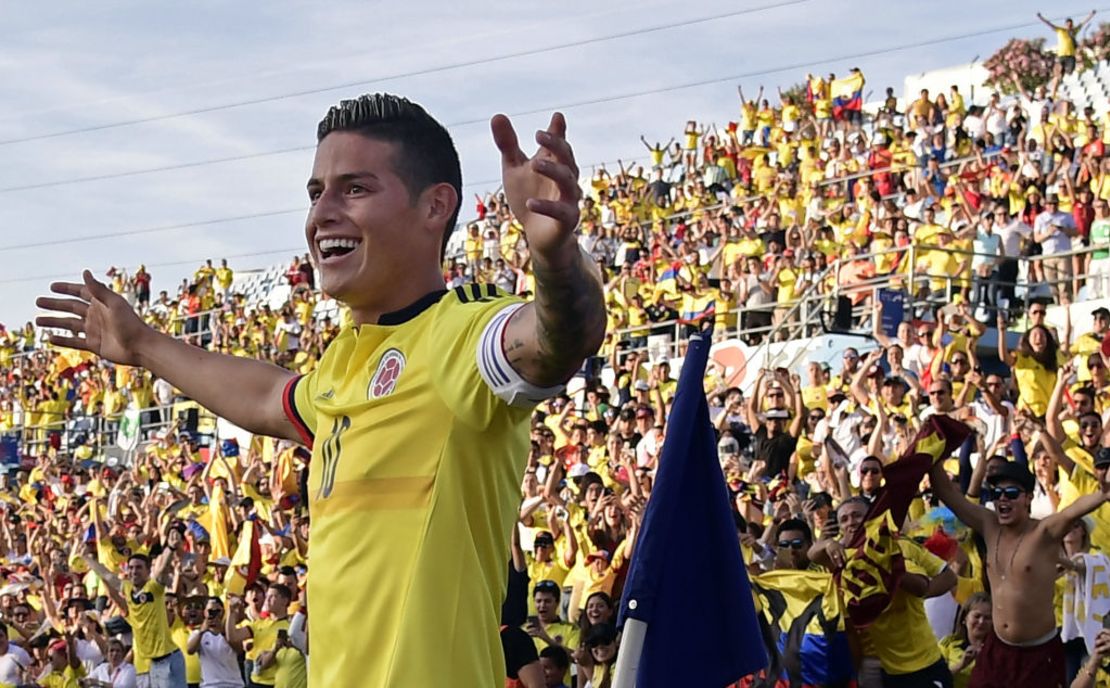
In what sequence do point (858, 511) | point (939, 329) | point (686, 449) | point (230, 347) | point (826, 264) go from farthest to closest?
point (230, 347) < point (826, 264) < point (939, 329) < point (858, 511) < point (686, 449)

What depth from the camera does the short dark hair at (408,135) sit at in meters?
3.17

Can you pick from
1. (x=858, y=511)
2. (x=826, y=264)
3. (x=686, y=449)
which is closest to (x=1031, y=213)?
(x=826, y=264)

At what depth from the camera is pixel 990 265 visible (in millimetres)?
16203

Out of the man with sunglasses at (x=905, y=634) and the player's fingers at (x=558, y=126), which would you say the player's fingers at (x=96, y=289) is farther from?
the man with sunglasses at (x=905, y=634)

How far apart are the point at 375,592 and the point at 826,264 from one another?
50.6ft

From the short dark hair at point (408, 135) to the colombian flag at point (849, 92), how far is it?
2246 cm

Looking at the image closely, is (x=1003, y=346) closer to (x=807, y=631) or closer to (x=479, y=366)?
(x=807, y=631)

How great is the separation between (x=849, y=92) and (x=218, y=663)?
15902 mm

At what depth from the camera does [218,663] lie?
1288 cm

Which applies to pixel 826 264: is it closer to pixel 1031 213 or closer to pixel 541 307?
pixel 1031 213

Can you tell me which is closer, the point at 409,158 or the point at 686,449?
the point at 409,158

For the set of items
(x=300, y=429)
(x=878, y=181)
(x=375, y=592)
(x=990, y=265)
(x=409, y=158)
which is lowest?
(x=375, y=592)

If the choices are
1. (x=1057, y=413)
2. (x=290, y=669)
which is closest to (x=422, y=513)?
(x=290, y=669)

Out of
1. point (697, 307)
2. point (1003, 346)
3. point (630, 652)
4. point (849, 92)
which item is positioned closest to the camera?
point (630, 652)
